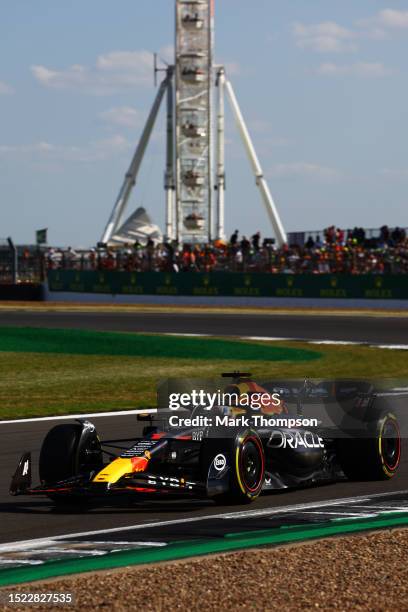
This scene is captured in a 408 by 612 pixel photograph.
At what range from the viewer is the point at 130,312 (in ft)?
155

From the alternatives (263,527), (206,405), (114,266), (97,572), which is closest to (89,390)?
(206,405)

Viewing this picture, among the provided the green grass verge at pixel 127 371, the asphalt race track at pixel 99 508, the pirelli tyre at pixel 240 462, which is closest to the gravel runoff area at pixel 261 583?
the asphalt race track at pixel 99 508

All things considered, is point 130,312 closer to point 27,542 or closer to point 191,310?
point 191,310

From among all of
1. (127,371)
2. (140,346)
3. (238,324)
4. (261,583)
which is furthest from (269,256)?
(261,583)

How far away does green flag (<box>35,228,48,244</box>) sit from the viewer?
59.5 metres

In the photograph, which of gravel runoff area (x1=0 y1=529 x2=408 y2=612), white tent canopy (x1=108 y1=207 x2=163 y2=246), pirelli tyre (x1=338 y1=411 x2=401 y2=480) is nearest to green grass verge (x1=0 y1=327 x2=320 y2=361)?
pirelli tyre (x1=338 y1=411 x2=401 y2=480)

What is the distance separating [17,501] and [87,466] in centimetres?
66

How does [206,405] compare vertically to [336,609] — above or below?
above

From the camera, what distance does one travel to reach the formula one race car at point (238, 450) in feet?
32.1

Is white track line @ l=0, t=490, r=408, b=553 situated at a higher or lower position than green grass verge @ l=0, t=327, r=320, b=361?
lower

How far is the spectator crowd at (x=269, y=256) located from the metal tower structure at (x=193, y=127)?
68.6ft

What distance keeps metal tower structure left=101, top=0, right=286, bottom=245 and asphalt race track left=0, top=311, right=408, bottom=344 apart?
34708 millimetres

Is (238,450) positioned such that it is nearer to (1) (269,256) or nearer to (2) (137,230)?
(1) (269,256)

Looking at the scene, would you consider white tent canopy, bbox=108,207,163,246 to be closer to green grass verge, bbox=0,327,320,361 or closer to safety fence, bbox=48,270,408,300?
safety fence, bbox=48,270,408,300
